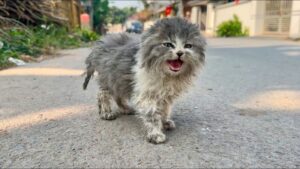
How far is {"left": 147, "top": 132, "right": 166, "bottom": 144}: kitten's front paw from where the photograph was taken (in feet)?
10.2

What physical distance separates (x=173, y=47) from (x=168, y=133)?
83 centimetres

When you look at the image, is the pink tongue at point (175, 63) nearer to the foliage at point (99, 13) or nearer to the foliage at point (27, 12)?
the foliage at point (27, 12)

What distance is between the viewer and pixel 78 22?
971 inches

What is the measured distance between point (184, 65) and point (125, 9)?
404ft

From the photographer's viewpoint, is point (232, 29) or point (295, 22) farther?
point (232, 29)

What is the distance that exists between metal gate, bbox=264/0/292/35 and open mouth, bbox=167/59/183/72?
19.1m

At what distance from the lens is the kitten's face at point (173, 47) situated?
3.09 metres

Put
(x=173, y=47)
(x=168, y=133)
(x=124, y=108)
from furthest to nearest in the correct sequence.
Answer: (x=124, y=108) → (x=168, y=133) → (x=173, y=47)

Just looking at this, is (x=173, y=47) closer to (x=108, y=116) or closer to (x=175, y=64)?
(x=175, y=64)

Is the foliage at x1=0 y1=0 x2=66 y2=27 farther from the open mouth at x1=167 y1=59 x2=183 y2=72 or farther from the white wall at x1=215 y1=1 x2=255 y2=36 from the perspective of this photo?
the white wall at x1=215 y1=1 x2=255 y2=36

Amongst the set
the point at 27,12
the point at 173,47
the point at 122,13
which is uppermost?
the point at 122,13

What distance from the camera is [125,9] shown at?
123625mm

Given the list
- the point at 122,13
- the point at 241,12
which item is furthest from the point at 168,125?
the point at 122,13

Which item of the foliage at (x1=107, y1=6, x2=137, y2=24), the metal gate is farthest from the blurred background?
the foliage at (x1=107, y1=6, x2=137, y2=24)
